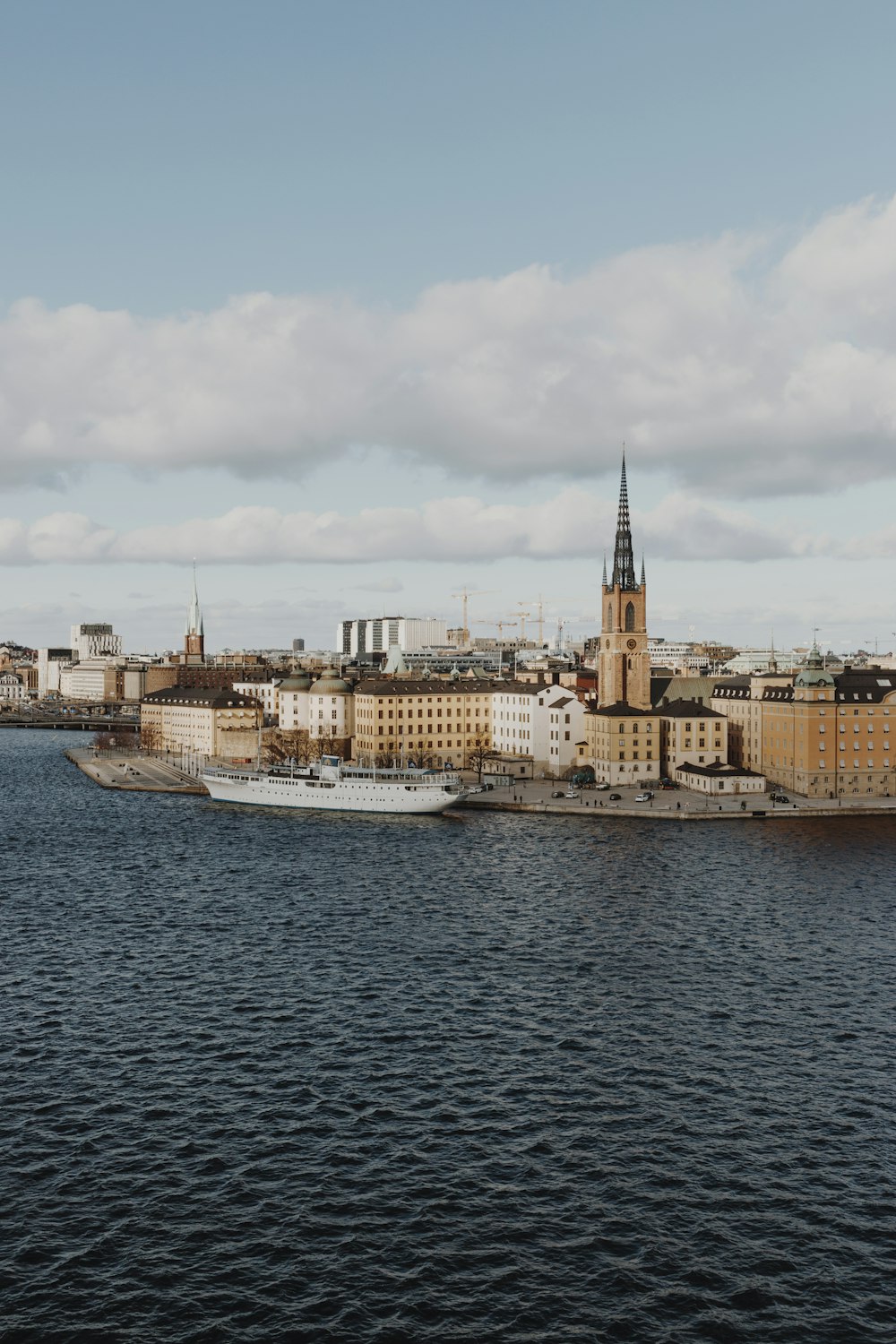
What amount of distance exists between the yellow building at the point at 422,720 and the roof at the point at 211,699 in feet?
81.7

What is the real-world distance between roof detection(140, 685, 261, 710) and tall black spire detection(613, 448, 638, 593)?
6058cm

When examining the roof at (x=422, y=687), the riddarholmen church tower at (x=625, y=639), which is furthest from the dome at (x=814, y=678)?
the roof at (x=422, y=687)

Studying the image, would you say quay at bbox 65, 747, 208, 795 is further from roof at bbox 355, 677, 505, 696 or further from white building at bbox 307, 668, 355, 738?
roof at bbox 355, 677, 505, 696

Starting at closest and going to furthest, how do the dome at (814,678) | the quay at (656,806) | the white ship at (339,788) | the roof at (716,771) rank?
the quay at (656,806) → the white ship at (339,788) → the roof at (716,771) → the dome at (814,678)

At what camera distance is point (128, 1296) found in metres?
29.1

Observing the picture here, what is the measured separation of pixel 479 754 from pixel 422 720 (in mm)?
13473

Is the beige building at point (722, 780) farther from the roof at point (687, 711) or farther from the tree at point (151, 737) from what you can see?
the tree at point (151, 737)

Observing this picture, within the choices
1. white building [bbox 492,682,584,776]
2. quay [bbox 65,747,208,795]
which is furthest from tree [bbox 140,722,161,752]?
white building [bbox 492,682,584,776]

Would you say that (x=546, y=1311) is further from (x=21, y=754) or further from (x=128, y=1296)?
(x=21, y=754)

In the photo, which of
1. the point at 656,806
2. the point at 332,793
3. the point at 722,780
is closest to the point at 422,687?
the point at 332,793

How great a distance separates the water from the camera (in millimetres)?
29250

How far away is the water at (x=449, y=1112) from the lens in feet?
96.0

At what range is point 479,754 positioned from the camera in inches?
5674

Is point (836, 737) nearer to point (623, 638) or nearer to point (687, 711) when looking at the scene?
point (687, 711)
